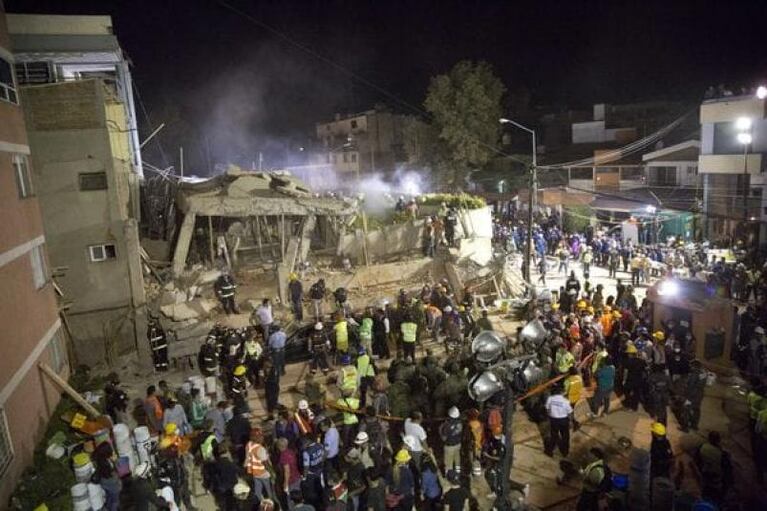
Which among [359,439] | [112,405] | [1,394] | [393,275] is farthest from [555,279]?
[1,394]

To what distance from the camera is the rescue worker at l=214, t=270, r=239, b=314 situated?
A: 18266 millimetres

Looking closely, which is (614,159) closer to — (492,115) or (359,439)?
(492,115)

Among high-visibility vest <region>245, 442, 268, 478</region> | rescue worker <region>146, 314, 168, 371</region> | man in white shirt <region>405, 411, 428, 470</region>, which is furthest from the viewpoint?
rescue worker <region>146, 314, 168, 371</region>

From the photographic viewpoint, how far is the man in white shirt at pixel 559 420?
1085cm

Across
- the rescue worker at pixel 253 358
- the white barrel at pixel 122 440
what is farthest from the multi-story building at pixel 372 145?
the white barrel at pixel 122 440

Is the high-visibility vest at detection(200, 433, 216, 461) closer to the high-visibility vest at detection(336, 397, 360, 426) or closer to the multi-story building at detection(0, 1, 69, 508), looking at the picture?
the high-visibility vest at detection(336, 397, 360, 426)

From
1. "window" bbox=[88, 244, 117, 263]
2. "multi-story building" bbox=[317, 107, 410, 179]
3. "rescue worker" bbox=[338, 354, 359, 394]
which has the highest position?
"multi-story building" bbox=[317, 107, 410, 179]

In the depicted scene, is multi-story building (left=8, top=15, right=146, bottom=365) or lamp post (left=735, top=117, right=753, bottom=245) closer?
multi-story building (left=8, top=15, right=146, bottom=365)

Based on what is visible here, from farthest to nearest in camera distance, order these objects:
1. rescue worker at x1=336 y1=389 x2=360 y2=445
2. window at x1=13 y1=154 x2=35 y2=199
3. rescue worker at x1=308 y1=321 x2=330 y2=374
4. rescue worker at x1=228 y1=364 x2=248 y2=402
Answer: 1. rescue worker at x1=308 y1=321 x2=330 y2=374
2. window at x1=13 y1=154 x2=35 y2=199
3. rescue worker at x1=228 y1=364 x2=248 y2=402
4. rescue worker at x1=336 y1=389 x2=360 y2=445

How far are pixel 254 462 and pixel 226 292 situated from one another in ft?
32.3

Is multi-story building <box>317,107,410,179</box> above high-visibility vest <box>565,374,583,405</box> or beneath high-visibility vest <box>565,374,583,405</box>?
above

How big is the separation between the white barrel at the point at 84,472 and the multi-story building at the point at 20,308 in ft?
4.30

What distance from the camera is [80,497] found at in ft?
28.9

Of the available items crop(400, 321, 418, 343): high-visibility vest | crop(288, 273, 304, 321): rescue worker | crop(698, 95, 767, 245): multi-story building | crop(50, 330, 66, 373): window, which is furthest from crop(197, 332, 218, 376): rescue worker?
crop(698, 95, 767, 245): multi-story building
